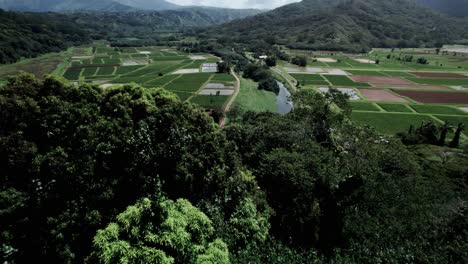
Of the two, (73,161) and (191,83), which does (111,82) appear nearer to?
(191,83)

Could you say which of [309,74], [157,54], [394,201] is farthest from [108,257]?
[157,54]

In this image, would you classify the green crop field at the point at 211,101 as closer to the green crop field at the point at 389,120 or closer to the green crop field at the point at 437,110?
the green crop field at the point at 389,120

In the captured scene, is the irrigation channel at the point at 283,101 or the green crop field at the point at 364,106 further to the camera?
the irrigation channel at the point at 283,101

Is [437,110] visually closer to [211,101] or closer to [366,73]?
[366,73]

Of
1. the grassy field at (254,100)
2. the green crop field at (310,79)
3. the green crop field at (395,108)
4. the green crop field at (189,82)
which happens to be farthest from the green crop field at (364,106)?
the green crop field at (189,82)

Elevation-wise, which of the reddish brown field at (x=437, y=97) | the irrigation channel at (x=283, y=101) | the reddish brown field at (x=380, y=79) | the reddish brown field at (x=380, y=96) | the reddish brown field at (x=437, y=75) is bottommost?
the irrigation channel at (x=283, y=101)

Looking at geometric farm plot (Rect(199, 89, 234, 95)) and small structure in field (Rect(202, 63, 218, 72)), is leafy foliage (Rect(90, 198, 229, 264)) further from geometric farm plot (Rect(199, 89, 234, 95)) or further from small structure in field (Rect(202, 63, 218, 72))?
small structure in field (Rect(202, 63, 218, 72))

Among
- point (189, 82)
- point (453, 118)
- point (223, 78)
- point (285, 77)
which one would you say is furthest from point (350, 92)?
point (189, 82)
